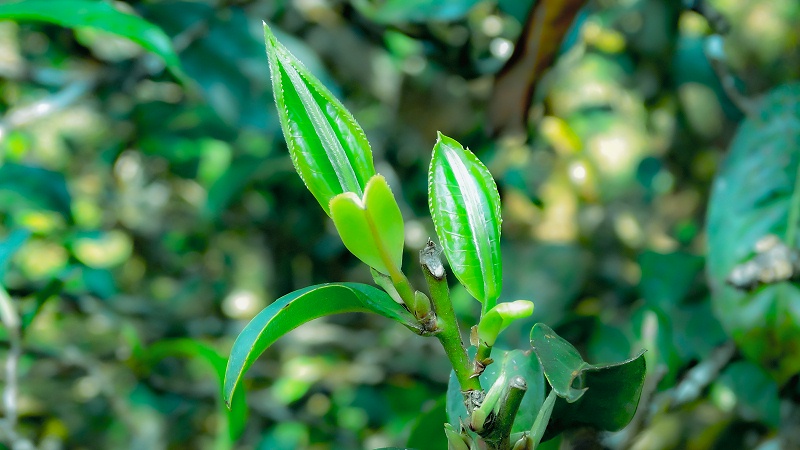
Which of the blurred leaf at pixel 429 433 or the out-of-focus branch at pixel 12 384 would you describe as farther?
the out-of-focus branch at pixel 12 384

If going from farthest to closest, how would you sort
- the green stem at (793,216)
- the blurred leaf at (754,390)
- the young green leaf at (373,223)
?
the blurred leaf at (754,390)
the green stem at (793,216)
the young green leaf at (373,223)

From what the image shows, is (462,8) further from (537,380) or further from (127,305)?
(127,305)

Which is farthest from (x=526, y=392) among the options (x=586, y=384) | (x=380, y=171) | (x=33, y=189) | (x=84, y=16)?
(x=33, y=189)

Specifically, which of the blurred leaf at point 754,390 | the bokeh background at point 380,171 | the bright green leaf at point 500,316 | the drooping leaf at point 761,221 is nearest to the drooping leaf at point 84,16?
the bokeh background at point 380,171

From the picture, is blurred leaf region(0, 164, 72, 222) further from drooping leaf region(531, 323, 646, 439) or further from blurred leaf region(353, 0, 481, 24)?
drooping leaf region(531, 323, 646, 439)

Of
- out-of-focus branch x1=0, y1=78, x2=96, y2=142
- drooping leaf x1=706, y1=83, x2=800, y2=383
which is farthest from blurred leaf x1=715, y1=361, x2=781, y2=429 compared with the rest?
out-of-focus branch x1=0, y1=78, x2=96, y2=142

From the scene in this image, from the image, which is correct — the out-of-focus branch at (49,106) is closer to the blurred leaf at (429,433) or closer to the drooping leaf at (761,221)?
the blurred leaf at (429,433)

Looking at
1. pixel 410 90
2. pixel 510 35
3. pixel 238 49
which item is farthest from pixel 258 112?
pixel 510 35
